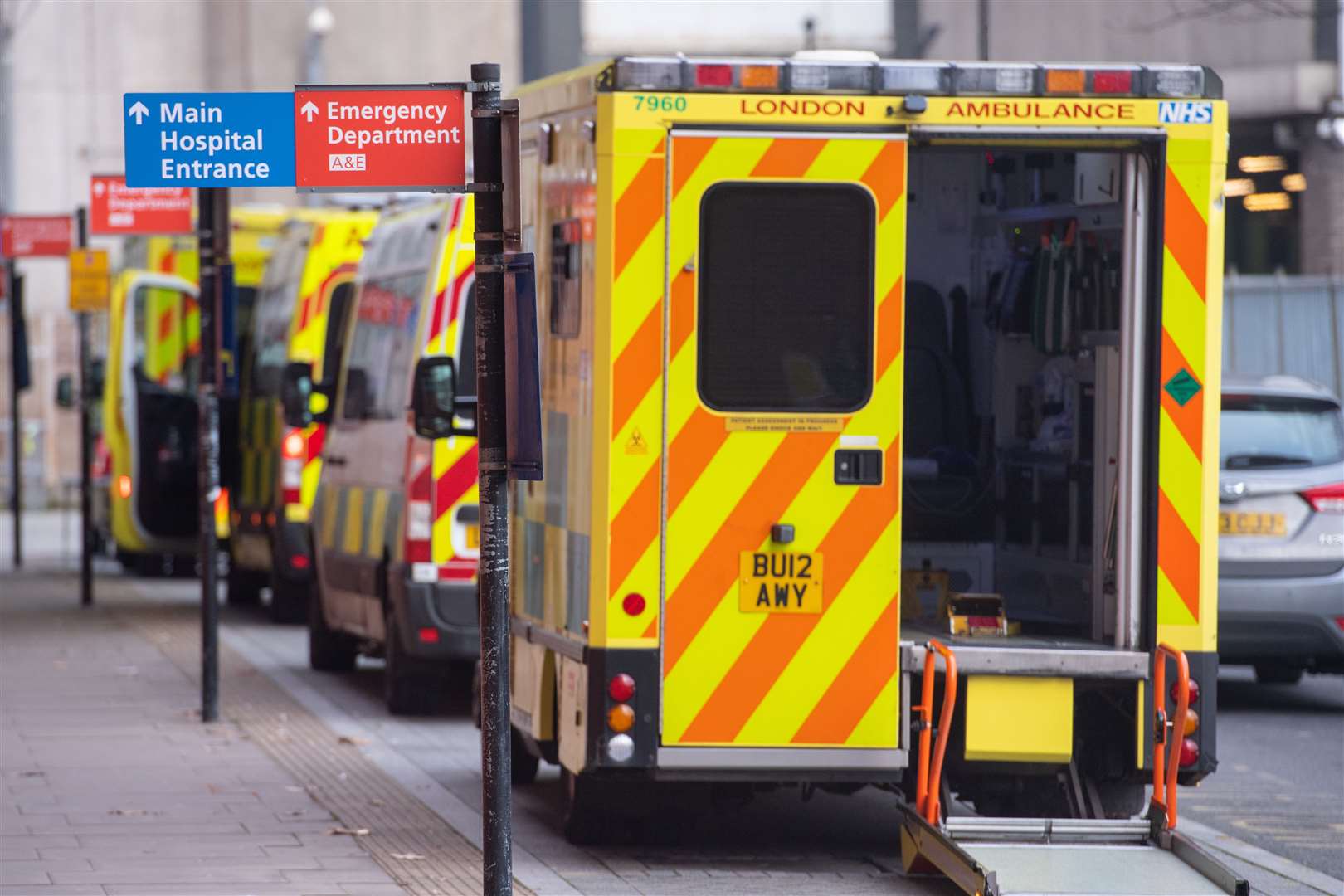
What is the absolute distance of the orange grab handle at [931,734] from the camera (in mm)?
7559

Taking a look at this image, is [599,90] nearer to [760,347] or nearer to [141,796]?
[760,347]

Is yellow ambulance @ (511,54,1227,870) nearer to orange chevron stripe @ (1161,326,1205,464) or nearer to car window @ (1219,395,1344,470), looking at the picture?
orange chevron stripe @ (1161,326,1205,464)

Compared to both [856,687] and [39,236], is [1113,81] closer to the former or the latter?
[856,687]

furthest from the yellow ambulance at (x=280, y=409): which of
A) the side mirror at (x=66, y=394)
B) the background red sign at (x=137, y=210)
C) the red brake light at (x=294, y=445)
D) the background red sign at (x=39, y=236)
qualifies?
the side mirror at (x=66, y=394)

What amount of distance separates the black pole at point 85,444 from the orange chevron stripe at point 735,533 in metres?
11.0

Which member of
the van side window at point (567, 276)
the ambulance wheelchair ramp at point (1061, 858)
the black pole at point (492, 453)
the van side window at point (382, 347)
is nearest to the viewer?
the black pole at point (492, 453)

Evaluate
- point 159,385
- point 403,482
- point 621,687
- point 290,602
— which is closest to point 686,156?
point 621,687

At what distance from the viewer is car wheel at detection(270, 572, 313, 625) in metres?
17.4

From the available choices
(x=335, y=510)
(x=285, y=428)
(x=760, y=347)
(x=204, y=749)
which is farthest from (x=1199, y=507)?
(x=285, y=428)

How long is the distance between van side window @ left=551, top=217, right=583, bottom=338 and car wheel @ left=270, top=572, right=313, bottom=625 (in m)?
9.28

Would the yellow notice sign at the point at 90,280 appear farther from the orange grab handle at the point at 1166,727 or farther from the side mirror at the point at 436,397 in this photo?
the orange grab handle at the point at 1166,727

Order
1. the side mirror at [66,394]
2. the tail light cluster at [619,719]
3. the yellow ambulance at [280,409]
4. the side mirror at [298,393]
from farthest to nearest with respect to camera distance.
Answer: the side mirror at [66,394], the yellow ambulance at [280,409], the side mirror at [298,393], the tail light cluster at [619,719]

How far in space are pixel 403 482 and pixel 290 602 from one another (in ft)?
18.8

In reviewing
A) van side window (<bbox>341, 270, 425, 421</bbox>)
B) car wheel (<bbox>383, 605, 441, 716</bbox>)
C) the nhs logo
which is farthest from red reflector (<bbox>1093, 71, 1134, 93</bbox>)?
car wheel (<bbox>383, 605, 441, 716</bbox>)
